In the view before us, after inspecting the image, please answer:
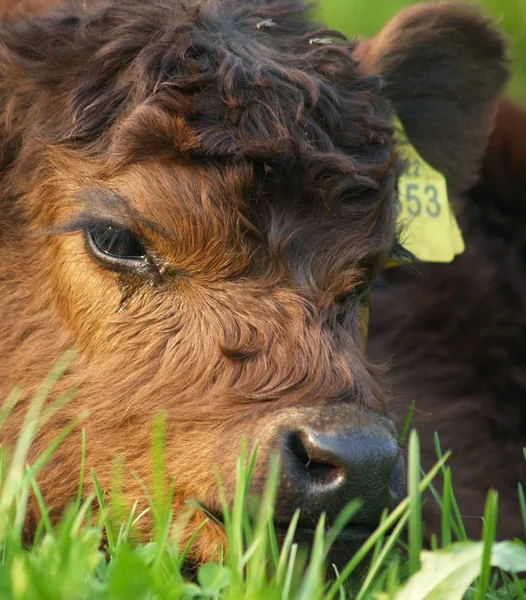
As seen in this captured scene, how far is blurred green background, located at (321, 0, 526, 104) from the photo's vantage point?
35.8 feet

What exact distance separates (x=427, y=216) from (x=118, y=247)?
186cm

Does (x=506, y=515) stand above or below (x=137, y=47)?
below

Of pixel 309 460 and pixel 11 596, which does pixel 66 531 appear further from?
pixel 309 460

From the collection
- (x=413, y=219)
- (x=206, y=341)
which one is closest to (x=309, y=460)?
(x=206, y=341)

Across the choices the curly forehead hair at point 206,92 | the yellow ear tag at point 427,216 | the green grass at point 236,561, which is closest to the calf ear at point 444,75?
the yellow ear tag at point 427,216

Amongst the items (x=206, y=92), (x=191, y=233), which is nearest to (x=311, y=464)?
(x=191, y=233)

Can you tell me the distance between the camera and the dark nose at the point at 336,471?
266 cm

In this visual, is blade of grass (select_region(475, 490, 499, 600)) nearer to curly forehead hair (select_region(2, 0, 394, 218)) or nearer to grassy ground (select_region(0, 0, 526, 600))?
grassy ground (select_region(0, 0, 526, 600))

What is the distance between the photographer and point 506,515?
16.0 ft

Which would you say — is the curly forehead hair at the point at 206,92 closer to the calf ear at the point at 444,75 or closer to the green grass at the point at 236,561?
the calf ear at the point at 444,75

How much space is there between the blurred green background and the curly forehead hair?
681 cm

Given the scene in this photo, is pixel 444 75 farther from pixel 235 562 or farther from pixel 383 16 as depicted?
pixel 383 16

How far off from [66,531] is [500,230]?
4.27 m

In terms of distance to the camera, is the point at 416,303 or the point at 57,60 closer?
the point at 57,60
